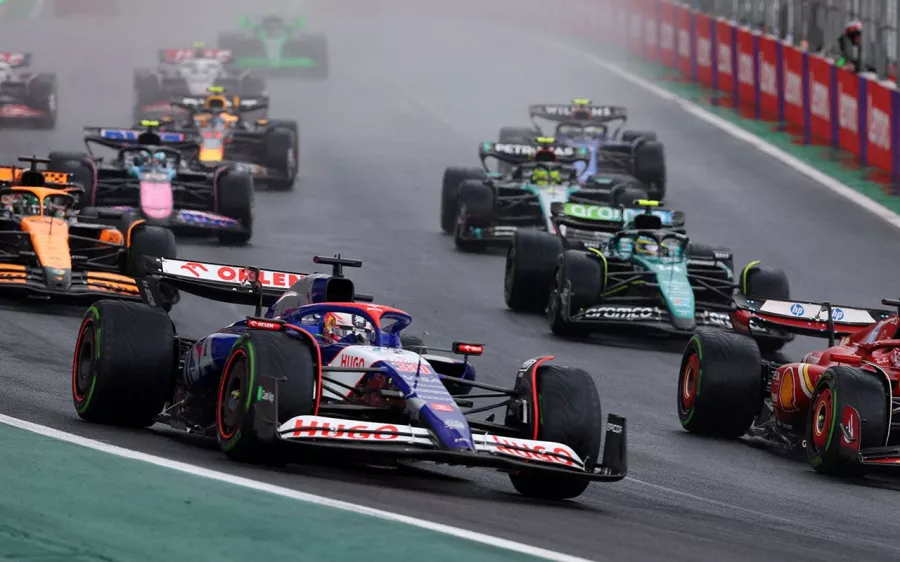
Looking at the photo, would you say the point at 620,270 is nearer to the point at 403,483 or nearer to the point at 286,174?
the point at 403,483

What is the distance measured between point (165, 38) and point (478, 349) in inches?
2093

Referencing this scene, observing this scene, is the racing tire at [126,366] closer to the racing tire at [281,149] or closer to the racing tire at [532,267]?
the racing tire at [532,267]

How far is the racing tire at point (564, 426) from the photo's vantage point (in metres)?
12.3

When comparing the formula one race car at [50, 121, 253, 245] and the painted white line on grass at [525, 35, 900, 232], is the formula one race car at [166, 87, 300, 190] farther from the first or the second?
the painted white line on grass at [525, 35, 900, 232]

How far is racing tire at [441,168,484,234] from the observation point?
97.4 feet

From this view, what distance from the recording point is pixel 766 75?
41.1 meters

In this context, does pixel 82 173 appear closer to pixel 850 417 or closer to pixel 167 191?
pixel 167 191

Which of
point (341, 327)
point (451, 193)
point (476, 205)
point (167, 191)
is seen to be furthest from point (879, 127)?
point (341, 327)

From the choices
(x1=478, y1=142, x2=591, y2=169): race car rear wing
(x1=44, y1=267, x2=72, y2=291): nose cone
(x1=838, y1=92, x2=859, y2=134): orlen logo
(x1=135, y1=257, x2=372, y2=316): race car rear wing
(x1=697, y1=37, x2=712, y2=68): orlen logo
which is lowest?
(x1=44, y1=267, x2=72, y2=291): nose cone

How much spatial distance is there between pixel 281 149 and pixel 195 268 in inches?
742

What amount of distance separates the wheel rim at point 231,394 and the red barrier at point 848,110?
2368cm

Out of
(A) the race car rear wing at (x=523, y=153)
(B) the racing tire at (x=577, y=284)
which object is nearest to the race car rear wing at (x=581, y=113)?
(A) the race car rear wing at (x=523, y=153)

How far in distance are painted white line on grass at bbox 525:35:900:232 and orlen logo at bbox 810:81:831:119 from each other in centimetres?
104

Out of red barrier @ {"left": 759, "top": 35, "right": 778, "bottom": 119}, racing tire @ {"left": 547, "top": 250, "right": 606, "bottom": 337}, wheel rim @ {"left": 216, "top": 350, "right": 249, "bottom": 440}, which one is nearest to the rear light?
wheel rim @ {"left": 216, "top": 350, "right": 249, "bottom": 440}
